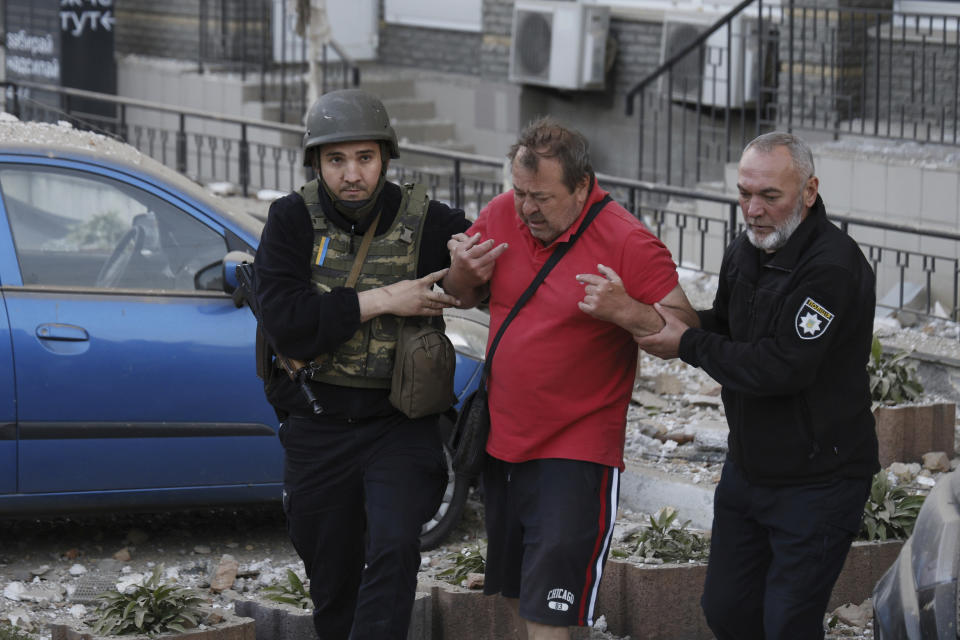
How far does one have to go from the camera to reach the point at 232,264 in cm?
544

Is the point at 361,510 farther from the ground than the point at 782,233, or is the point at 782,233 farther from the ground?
the point at 782,233

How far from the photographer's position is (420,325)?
4.21m

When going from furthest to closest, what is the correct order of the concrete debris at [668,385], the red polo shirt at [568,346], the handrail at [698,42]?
the handrail at [698,42], the concrete debris at [668,385], the red polo shirt at [568,346]

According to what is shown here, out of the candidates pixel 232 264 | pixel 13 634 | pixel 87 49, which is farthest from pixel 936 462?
pixel 87 49

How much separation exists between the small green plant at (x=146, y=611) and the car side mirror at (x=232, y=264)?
4.45ft

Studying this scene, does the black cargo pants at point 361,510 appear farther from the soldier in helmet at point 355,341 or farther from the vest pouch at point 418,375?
the vest pouch at point 418,375

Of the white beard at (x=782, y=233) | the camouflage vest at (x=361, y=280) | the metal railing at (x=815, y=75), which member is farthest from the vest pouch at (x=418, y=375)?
the metal railing at (x=815, y=75)

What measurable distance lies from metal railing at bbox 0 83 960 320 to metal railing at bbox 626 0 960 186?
679mm

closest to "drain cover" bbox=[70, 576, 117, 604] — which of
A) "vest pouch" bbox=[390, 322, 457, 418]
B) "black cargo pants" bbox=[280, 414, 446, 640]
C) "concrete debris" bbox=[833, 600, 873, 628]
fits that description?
"black cargo pants" bbox=[280, 414, 446, 640]

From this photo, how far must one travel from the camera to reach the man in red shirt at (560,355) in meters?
3.90

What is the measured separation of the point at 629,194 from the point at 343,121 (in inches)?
217

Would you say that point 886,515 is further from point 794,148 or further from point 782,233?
point 794,148

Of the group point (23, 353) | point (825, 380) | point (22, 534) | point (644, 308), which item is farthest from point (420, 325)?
point (22, 534)

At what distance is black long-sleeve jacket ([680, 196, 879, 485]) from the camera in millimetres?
3705
